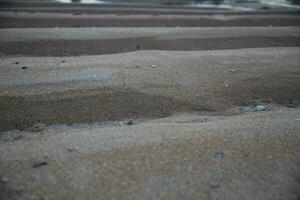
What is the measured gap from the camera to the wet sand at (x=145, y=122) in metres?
4.70

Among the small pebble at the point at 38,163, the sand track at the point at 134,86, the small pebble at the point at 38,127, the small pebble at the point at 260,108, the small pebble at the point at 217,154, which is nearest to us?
the small pebble at the point at 38,163

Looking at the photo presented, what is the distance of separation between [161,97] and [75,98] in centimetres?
177

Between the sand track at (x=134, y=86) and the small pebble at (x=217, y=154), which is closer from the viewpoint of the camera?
the small pebble at (x=217, y=154)

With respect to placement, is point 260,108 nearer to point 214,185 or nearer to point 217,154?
point 217,154

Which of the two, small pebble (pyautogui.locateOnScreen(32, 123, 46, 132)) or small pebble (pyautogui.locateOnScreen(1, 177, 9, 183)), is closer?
small pebble (pyautogui.locateOnScreen(1, 177, 9, 183))

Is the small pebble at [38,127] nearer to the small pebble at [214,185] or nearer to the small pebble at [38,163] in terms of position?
the small pebble at [38,163]

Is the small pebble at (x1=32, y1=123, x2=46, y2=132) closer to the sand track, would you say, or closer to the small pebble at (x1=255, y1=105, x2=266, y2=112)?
the sand track

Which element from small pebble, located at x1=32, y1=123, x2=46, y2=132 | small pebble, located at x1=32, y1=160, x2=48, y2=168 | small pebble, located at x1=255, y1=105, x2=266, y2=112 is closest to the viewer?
small pebble, located at x1=32, y1=160, x2=48, y2=168

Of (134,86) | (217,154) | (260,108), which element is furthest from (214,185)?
(134,86)

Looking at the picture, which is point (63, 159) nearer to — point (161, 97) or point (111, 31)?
point (161, 97)

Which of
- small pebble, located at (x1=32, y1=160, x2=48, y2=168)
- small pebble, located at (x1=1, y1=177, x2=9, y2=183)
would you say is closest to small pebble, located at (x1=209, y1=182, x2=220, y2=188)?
small pebble, located at (x1=32, y1=160, x2=48, y2=168)

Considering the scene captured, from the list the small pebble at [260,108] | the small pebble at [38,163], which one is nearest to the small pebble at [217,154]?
the small pebble at [38,163]

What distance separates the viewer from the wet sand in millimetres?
4695

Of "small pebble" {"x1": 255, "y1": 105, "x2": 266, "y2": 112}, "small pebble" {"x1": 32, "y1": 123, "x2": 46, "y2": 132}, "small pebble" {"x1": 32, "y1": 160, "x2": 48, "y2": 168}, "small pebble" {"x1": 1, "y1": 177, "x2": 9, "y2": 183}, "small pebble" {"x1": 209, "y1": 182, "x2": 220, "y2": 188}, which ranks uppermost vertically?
"small pebble" {"x1": 32, "y1": 160, "x2": 48, "y2": 168}
